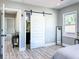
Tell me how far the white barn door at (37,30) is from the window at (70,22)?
1460 mm

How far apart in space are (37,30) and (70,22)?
2.08 metres

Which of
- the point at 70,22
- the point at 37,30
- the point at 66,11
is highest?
the point at 66,11

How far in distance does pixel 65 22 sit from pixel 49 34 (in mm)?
1328

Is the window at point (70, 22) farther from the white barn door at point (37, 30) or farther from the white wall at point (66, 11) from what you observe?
the white barn door at point (37, 30)

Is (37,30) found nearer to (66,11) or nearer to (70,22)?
(70,22)

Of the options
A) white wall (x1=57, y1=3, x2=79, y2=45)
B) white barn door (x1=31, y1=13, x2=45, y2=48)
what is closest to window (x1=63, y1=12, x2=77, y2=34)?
white wall (x1=57, y1=3, x2=79, y2=45)

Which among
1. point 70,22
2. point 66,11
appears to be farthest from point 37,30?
point 66,11

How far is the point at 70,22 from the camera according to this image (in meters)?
5.87

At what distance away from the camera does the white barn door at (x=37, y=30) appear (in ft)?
18.6

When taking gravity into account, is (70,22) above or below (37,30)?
above

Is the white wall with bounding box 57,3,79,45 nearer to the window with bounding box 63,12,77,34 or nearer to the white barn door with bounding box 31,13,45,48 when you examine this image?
the window with bounding box 63,12,77,34

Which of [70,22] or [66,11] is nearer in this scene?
[70,22]

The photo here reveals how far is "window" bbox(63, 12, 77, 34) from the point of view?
5.54 m

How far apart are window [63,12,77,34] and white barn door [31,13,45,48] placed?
1.46 m
